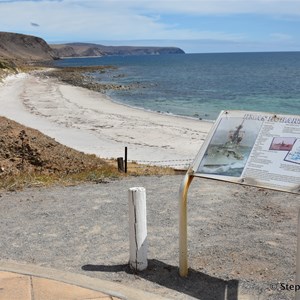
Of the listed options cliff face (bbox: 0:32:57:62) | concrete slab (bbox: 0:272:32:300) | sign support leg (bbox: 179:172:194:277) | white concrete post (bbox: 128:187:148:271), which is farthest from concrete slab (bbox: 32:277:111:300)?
cliff face (bbox: 0:32:57:62)

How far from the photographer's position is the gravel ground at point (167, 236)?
14.7 feet

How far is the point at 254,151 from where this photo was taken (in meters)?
4.12

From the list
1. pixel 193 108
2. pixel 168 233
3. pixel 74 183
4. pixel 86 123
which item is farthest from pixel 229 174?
pixel 193 108

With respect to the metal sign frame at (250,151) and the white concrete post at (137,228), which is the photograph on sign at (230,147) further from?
the white concrete post at (137,228)

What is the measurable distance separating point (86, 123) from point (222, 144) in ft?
68.5

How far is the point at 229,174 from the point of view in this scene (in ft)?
13.5

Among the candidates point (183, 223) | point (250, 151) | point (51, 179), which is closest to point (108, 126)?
point (51, 179)

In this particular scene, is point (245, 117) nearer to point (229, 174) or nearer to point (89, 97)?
point (229, 174)

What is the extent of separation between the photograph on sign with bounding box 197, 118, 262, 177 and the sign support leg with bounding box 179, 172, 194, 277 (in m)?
0.16

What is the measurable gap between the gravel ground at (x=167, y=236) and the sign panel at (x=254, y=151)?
106cm

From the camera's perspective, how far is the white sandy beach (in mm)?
17438

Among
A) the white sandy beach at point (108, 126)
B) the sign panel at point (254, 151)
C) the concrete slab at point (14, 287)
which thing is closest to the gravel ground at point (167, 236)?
the concrete slab at point (14, 287)

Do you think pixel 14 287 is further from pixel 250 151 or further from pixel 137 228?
pixel 250 151

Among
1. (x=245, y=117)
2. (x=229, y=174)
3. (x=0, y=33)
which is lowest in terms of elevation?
(x=229, y=174)
